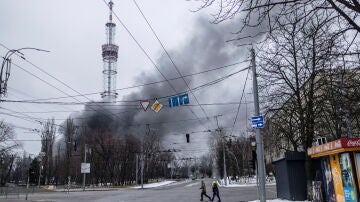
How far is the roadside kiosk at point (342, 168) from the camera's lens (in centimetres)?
1714

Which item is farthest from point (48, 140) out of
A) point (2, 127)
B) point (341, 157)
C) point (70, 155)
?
point (341, 157)

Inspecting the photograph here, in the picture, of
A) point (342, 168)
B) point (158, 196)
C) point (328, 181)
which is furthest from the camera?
point (158, 196)

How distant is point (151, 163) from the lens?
103 metres

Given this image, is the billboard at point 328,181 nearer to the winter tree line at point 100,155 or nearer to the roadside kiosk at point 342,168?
the roadside kiosk at point 342,168

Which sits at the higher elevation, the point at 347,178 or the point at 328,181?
the point at 347,178

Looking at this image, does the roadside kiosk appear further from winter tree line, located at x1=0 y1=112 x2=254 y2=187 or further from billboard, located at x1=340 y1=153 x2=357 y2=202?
winter tree line, located at x1=0 y1=112 x2=254 y2=187

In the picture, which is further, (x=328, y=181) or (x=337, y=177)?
(x=328, y=181)

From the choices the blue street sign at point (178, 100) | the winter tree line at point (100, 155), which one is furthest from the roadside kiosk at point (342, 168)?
the winter tree line at point (100, 155)

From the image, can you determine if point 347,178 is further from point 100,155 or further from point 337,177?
point 100,155

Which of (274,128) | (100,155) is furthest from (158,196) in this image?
(100,155)

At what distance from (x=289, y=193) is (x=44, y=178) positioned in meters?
83.8

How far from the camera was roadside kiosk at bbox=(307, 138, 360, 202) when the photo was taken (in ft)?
56.2

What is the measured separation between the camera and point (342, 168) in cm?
1836

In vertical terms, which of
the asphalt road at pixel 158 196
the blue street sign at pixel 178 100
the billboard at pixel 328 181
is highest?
the blue street sign at pixel 178 100
